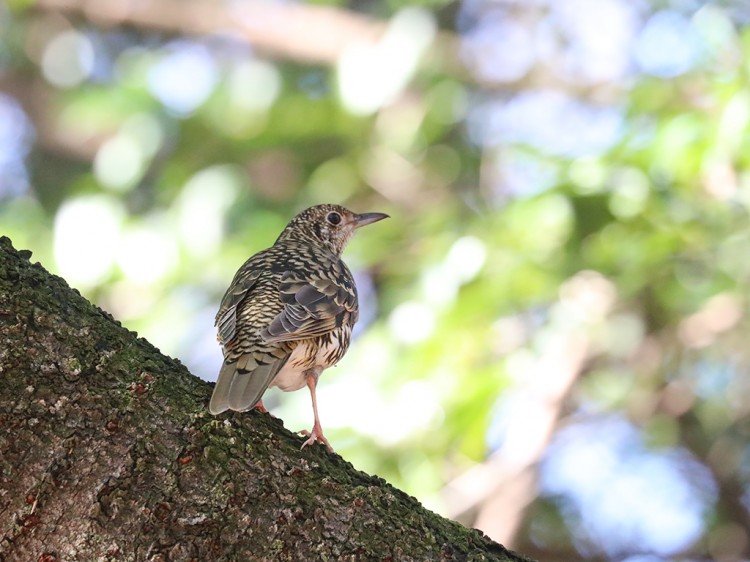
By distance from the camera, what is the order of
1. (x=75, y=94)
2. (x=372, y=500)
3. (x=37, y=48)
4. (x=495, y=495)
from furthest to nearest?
1. (x=37, y=48)
2. (x=75, y=94)
3. (x=495, y=495)
4. (x=372, y=500)

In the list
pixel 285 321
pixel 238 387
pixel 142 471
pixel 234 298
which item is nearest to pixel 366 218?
pixel 234 298

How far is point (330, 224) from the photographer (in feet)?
19.6

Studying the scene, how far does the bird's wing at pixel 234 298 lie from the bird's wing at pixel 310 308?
0.14 meters

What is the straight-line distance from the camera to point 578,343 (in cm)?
681

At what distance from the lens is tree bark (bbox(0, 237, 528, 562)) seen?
2328mm

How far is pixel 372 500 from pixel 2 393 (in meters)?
0.91

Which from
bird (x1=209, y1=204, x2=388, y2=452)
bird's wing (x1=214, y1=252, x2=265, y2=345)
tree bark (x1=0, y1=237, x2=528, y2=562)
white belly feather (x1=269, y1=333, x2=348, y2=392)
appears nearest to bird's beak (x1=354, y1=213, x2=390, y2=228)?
bird (x1=209, y1=204, x2=388, y2=452)

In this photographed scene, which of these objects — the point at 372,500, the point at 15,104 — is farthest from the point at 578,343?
the point at 15,104

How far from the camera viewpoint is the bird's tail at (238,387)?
8.61ft

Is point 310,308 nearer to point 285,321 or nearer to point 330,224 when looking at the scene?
point 285,321

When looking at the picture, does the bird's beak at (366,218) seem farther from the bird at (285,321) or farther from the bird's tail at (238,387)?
the bird's tail at (238,387)

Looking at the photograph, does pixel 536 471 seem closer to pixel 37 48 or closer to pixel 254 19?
pixel 254 19

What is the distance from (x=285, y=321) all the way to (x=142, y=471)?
1434 millimetres

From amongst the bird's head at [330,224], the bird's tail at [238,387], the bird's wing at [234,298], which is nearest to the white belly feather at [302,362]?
the bird's wing at [234,298]
